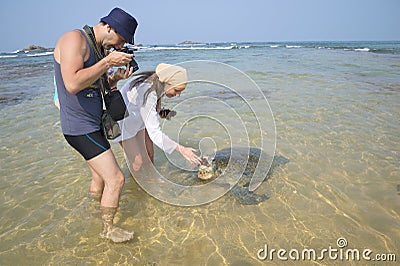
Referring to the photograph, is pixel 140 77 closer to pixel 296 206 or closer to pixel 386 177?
pixel 296 206

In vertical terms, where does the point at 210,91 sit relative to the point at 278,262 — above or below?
above

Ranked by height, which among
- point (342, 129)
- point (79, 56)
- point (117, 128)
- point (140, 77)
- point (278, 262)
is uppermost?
point (79, 56)

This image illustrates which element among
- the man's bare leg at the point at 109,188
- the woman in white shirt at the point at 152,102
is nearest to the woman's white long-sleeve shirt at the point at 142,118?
the woman in white shirt at the point at 152,102

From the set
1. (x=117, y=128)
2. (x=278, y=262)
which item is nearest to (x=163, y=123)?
(x=117, y=128)

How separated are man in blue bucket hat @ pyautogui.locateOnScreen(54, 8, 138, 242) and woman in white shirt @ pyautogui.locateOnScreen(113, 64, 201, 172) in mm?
431

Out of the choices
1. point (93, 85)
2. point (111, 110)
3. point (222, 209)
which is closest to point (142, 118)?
point (111, 110)

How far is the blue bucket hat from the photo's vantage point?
2486 mm

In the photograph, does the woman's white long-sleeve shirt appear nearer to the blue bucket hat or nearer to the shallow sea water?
the shallow sea water

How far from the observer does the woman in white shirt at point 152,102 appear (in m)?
3.36

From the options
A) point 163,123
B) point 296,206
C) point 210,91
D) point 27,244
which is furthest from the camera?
point 210,91

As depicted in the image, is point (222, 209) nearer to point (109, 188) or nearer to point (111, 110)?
point (109, 188)

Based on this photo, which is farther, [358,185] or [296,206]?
[358,185]

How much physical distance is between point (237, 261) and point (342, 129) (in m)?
4.33

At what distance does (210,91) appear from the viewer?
34.8 ft
